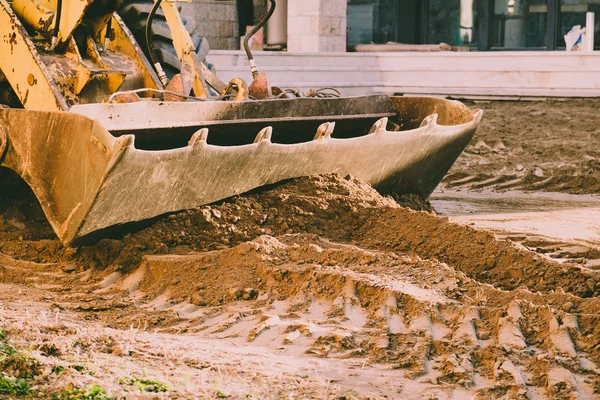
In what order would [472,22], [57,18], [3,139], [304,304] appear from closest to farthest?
[304,304], [3,139], [57,18], [472,22]

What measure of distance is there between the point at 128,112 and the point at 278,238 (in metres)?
1.10

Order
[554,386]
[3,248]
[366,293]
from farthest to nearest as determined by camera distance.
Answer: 1. [3,248]
2. [366,293]
3. [554,386]

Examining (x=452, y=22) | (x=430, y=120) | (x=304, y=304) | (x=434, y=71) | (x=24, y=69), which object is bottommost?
(x=304, y=304)

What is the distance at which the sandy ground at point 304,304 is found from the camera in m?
3.83

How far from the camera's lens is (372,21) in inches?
712

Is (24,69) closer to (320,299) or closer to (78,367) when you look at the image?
(320,299)

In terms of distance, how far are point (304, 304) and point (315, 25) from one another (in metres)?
11.3

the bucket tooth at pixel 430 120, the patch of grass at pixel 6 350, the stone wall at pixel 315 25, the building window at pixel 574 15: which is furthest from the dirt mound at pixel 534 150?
the patch of grass at pixel 6 350

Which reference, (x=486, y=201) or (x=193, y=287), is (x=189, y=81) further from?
(x=486, y=201)

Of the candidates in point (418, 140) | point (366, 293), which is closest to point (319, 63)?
point (418, 140)

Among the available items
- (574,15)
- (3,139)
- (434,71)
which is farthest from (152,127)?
(574,15)

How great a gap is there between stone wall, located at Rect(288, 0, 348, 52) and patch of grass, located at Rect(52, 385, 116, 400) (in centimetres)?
1265

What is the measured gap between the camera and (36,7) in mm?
6586

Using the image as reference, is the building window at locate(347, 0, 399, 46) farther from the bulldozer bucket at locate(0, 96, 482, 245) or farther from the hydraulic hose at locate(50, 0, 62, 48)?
the hydraulic hose at locate(50, 0, 62, 48)
